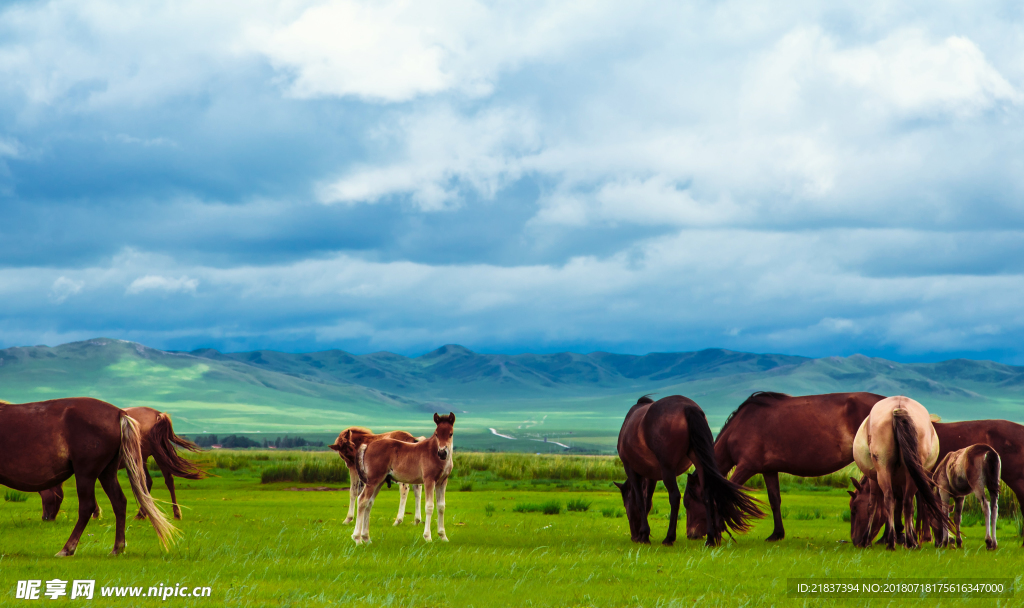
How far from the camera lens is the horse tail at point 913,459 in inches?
546

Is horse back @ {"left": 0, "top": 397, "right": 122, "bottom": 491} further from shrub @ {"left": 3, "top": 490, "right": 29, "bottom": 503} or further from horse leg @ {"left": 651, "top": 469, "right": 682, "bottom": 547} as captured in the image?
shrub @ {"left": 3, "top": 490, "right": 29, "bottom": 503}

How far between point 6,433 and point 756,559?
1166 cm

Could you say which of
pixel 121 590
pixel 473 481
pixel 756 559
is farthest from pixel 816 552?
pixel 473 481

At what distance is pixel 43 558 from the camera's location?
483 inches

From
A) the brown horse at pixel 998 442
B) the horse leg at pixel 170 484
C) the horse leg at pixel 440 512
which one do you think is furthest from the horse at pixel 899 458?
the horse leg at pixel 170 484

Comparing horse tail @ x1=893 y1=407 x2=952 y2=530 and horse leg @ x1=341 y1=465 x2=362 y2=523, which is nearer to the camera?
horse tail @ x1=893 y1=407 x2=952 y2=530

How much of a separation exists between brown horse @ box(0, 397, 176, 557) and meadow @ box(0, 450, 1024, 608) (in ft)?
2.74

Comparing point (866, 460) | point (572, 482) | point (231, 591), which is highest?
point (866, 460)

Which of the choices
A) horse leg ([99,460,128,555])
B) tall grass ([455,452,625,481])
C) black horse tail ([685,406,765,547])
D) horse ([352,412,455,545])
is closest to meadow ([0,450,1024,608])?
horse leg ([99,460,128,555])

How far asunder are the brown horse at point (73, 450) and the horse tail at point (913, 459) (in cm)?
1186

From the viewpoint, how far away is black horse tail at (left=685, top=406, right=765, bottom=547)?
14594 mm

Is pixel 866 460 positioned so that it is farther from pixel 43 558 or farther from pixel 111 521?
pixel 111 521

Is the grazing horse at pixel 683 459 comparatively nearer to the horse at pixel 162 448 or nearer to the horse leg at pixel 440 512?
the horse leg at pixel 440 512

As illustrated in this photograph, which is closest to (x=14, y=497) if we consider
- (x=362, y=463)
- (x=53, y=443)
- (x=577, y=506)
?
(x=53, y=443)
